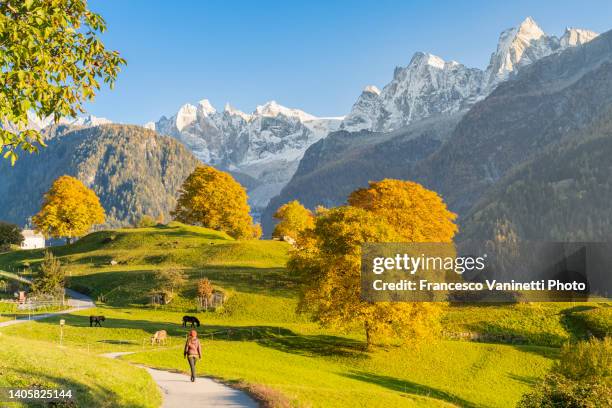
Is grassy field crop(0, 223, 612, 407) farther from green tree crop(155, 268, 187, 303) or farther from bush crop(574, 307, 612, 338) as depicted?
green tree crop(155, 268, 187, 303)

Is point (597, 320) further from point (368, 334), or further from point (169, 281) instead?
point (169, 281)

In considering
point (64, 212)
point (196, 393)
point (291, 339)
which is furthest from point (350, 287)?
point (64, 212)

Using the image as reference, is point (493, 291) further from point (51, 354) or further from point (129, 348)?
point (51, 354)

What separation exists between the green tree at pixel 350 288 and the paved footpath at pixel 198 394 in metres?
25.7

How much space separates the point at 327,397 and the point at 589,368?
29.4 meters

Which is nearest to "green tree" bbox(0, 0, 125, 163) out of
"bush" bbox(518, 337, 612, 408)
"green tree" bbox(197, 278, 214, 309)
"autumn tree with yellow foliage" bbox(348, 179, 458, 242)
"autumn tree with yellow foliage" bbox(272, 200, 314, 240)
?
"bush" bbox(518, 337, 612, 408)

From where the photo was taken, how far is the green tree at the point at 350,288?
57.1 metres

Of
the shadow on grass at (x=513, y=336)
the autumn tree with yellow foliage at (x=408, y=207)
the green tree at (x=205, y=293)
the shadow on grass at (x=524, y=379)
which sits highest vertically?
the autumn tree with yellow foliage at (x=408, y=207)

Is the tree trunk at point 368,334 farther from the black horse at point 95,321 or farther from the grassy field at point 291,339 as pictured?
the black horse at point 95,321

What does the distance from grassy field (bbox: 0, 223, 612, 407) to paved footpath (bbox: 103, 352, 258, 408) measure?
1471mm

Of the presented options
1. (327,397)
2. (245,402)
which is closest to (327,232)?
(327,397)

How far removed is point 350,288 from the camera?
58062 mm

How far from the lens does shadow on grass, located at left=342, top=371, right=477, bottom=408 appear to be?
4741 cm

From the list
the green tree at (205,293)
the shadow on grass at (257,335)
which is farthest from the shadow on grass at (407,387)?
the green tree at (205,293)
